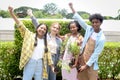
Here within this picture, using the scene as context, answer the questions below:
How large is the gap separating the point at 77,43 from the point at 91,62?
693 millimetres

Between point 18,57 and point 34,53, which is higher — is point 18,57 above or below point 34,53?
below

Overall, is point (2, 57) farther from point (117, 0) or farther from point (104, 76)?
point (117, 0)

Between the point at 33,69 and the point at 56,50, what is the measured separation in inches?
26.6

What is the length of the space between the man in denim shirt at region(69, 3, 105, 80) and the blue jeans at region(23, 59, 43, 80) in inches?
A: 28.1

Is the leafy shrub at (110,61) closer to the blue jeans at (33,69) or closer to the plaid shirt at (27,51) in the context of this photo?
the plaid shirt at (27,51)

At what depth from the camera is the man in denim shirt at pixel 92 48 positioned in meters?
5.69

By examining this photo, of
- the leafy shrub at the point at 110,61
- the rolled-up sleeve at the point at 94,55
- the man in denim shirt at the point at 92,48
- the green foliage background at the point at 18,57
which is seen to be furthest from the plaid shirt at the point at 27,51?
the leafy shrub at the point at 110,61

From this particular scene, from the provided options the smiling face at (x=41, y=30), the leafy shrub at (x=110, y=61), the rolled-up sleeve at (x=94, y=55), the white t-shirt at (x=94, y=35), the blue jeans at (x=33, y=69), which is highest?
the smiling face at (x=41, y=30)

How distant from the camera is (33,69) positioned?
242 inches

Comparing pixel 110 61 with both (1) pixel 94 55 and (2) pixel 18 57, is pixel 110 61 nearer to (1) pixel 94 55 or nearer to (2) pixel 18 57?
(2) pixel 18 57

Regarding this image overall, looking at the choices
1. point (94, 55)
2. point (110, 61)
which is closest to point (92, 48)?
point (94, 55)

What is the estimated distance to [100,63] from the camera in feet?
27.7

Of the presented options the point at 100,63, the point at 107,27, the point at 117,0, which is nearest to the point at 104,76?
the point at 100,63

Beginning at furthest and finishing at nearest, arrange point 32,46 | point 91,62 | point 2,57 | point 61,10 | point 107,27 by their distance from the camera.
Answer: point 61,10 → point 107,27 → point 2,57 → point 32,46 → point 91,62
